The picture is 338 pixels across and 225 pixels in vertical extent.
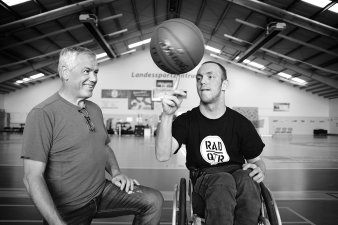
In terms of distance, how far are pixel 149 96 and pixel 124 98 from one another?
1652mm

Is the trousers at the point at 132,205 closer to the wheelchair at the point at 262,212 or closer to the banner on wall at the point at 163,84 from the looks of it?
the wheelchair at the point at 262,212

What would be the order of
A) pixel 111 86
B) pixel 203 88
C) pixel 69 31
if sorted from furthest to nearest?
pixel 111 86 → pixel 69 31 → pixel 203 88

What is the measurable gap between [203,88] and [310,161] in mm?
5690

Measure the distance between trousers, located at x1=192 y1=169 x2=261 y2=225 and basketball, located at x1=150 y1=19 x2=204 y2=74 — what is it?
0.70 meters

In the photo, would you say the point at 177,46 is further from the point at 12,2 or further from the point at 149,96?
the point at 149,96

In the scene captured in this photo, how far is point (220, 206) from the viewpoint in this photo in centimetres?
152

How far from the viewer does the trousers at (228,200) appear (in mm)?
1513

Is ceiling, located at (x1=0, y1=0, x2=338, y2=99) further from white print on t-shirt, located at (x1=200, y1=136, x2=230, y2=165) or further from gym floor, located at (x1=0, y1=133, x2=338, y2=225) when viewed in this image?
white print on t-shirt, located at (x1=200, y1=136, x2=230, y2=165)

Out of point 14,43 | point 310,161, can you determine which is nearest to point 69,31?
point 14,43

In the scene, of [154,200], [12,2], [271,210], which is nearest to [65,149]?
[154,200]

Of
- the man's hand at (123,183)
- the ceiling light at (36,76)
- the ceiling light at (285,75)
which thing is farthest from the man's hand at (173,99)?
the ceiling light at (285,75)

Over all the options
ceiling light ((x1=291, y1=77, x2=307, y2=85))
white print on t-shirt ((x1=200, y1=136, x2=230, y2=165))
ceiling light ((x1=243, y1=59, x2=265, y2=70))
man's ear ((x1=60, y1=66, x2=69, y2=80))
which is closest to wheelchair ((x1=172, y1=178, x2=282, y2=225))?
white print on t-shirt ((x1=200, y1=136, x2=230, y2=165))

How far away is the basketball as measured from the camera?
5.78ft

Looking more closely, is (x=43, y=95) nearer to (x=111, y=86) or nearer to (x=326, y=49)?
(x=111, y=86)
